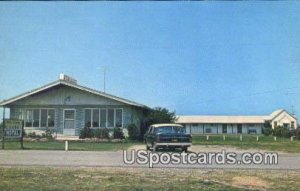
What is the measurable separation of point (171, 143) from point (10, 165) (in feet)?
27.6

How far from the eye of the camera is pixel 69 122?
32.8 meters

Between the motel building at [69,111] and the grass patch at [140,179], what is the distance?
19292mm

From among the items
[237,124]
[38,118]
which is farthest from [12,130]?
[237,124]

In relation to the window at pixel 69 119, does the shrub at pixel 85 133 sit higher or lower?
lower

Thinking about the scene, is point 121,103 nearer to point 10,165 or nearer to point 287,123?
point 10,165

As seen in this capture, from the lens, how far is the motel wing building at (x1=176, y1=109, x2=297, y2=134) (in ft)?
136

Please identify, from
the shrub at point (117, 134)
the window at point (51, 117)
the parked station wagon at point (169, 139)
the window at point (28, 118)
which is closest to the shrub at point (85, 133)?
the shrub at point (117, 134)

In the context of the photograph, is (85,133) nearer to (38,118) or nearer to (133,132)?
(133,132)

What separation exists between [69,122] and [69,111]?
0.81 m

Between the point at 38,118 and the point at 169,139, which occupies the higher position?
the point at 38,118

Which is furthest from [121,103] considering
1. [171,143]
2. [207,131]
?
[207,131]

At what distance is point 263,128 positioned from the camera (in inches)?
2020

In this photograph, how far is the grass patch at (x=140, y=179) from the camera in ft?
34.2

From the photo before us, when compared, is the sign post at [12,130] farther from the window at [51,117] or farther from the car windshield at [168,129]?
the window at [51,117]
